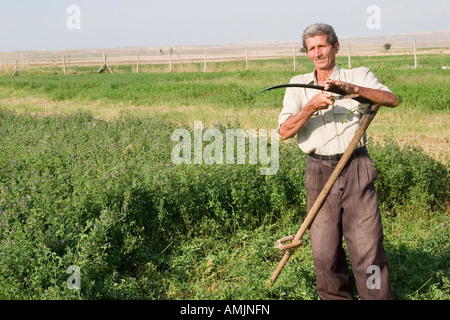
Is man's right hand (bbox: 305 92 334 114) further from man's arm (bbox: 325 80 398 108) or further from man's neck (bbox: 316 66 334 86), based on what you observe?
man's neck (bbox: 316 66 334 86)

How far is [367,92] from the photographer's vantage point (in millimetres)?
3260

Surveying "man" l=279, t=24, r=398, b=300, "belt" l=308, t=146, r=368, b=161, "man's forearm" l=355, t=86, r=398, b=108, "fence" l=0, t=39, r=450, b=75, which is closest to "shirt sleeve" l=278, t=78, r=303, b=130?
"man" l=279, t=24, r=398, b=300

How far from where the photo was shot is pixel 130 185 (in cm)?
536

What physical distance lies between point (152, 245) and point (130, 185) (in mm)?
628

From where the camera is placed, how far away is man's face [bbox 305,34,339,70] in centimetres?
346

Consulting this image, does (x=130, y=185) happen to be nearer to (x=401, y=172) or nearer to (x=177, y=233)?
(x=177, y=233)

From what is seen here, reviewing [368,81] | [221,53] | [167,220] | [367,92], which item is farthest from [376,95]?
[221,53]

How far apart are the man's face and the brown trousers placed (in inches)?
24.5

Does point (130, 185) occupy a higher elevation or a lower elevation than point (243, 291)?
higher

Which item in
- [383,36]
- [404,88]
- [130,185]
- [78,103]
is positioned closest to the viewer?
[130,185]

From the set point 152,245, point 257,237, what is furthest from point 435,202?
point 152,245

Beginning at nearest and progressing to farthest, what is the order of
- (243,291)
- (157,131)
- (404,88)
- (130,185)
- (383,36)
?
(243,291)
(130,185)
(157,131)
(404,88)
(383,36)
